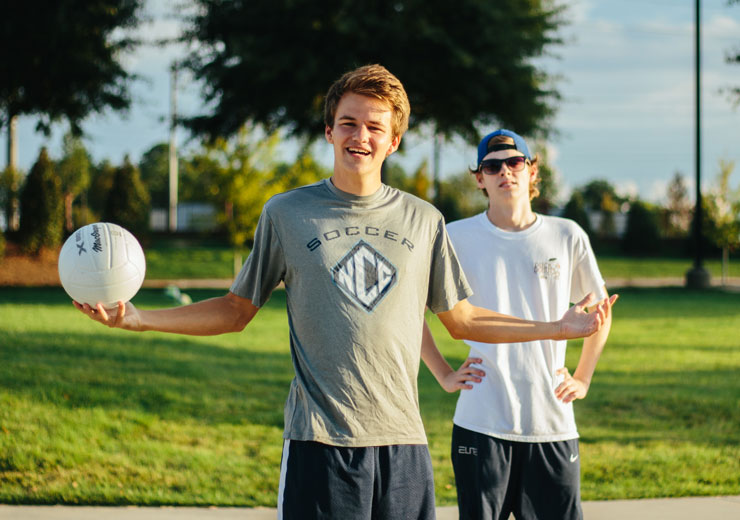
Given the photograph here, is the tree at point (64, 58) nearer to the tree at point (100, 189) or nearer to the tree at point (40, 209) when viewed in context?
the tree at point (40, 209)

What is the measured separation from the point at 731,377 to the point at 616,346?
2758mm

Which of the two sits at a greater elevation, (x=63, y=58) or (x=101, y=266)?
(x=63, y=58)

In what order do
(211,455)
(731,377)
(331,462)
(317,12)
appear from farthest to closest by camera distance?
1. (317,12)
2. (731,377)
3. (211,455)
4. (331,462)

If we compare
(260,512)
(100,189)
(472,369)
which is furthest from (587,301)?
(100,189)

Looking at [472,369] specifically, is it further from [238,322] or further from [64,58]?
[64,58]

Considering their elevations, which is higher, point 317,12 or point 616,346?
point 317,12

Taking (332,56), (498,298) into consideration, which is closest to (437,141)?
(332,56)

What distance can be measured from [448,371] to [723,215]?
33222 mm

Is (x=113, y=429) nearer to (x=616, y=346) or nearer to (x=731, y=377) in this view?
(x=731, y=377)

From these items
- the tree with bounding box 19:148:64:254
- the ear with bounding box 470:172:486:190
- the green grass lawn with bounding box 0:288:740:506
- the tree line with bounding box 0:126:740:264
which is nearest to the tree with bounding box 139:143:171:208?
the tree line with bounding box 0:126:740:264

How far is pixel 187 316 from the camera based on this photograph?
2695 mm

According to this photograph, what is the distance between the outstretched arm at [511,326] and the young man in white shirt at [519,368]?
37 centimetres

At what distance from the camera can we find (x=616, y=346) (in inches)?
512

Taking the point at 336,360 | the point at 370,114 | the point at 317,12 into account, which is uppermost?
the point at 317,12
